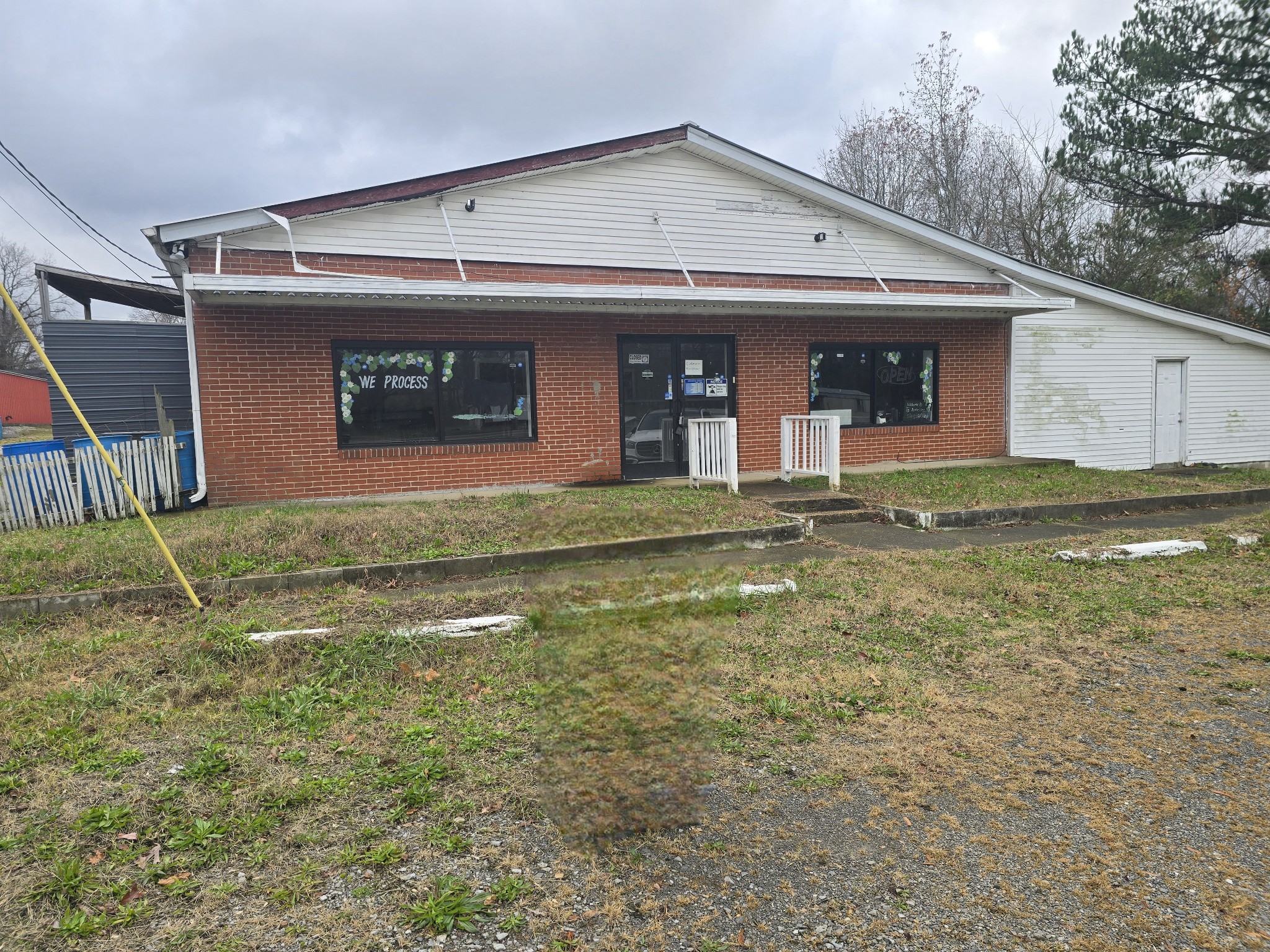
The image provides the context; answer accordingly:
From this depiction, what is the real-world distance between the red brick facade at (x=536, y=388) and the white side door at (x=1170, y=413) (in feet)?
12.8

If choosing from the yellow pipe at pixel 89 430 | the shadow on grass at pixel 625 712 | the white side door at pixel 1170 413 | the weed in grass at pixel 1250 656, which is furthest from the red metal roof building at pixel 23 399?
the weed in grass at pixel 1250 656

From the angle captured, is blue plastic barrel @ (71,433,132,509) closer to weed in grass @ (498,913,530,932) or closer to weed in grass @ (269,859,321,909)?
weed in grass @ (269,859,321,909)

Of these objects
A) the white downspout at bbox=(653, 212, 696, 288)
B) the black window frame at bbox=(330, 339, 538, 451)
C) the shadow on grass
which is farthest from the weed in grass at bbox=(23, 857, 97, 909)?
the white downspout at bbox=(653, 212, 696, 288)

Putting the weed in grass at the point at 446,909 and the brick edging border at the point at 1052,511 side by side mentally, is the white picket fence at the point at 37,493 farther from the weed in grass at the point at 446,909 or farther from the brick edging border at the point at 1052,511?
the brick edging border at the point at 1052,511

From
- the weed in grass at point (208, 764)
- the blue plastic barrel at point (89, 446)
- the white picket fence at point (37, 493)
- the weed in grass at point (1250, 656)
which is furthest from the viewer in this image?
the blue plastic barrel at point (89, 446)

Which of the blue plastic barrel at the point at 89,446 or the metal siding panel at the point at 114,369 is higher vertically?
the metal siding panel at the point at 114,369

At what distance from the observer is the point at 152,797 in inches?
140

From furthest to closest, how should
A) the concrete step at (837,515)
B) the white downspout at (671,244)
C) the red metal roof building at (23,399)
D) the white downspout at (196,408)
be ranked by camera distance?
the red metal roof building at (23,399), the white downspout at (671,244), the white downspout at (196,408), the concrete step at (837,515)

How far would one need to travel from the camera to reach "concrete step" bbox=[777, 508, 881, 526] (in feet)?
33.5

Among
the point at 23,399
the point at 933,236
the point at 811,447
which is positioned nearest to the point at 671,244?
the point at 811,447

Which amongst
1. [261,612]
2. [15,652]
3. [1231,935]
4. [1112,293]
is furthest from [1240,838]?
[1112,293]

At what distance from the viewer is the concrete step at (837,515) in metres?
10.2

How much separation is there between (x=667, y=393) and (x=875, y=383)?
3.95 meters

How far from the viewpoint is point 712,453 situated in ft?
37.7
